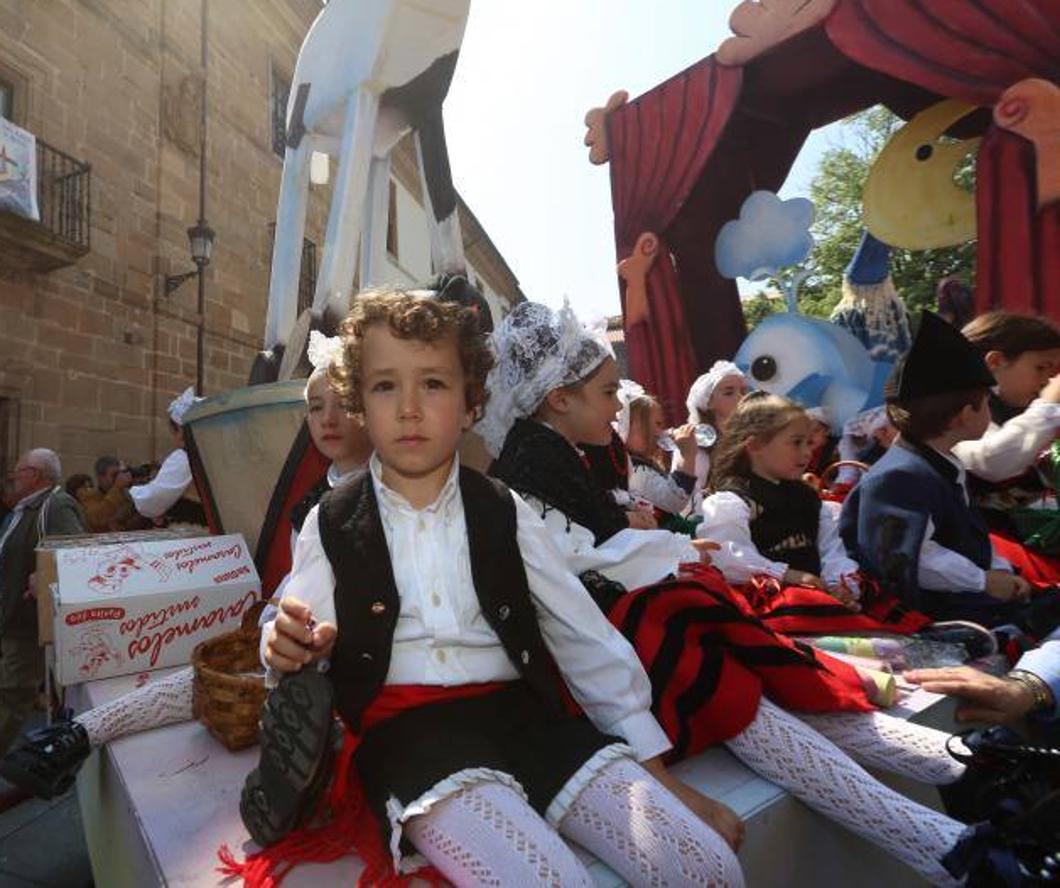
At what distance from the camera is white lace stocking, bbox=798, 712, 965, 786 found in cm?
145

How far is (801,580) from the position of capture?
228cm

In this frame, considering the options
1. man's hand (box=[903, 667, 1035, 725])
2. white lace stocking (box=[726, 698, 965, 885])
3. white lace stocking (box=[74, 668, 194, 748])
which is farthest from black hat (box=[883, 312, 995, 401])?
white lace stocking (box=[74, 668, 194, 748])

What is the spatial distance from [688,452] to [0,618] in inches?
139

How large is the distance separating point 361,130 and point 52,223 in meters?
6.27

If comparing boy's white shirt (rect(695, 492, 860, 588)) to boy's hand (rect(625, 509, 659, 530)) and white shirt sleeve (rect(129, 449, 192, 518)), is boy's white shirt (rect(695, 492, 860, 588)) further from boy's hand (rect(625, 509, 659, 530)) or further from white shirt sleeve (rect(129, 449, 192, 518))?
white shirt sleeve (rect(129, 449, 192, 518))

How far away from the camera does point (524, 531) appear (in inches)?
54.2

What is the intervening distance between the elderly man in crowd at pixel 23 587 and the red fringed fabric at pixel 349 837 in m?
2.94

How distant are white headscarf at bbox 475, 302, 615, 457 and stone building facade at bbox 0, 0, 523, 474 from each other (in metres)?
7.60

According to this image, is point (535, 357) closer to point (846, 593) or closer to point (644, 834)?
point (644, 834)

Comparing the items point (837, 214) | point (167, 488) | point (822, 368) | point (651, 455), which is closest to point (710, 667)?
point (651, 455)

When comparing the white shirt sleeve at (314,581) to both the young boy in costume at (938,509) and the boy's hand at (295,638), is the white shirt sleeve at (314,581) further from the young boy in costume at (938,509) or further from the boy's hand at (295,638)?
the young boy in costume at (938,509)

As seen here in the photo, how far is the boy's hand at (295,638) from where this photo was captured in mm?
1065

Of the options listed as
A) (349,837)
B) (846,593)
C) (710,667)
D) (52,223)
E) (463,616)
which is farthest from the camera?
(52,223)

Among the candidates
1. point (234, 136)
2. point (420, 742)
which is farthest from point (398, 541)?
point (234, 136)
